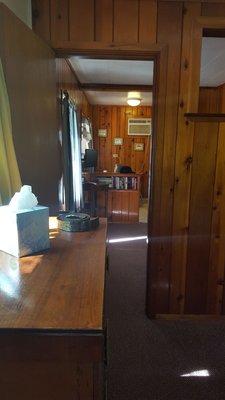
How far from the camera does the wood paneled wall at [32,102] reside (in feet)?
4.45

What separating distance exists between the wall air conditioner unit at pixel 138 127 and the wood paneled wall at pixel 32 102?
216 inches

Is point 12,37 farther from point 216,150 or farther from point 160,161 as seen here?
point 216,150

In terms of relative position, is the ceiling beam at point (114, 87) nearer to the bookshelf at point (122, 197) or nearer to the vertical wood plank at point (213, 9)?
the bookshelf at point (122, 197)

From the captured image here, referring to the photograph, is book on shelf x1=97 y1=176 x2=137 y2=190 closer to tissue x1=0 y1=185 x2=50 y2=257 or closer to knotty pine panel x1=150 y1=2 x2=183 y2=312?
knotty pine panel x1=150 y1=2 x2=183 y2=312

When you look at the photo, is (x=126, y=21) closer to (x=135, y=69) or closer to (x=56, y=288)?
(x=56, y=288)

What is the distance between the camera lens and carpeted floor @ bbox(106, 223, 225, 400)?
1.50 metres

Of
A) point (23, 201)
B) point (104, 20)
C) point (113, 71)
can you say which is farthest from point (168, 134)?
point (113, 71)

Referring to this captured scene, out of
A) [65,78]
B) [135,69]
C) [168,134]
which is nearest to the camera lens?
[168,134]

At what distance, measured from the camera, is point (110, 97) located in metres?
6.07

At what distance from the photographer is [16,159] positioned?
139cm

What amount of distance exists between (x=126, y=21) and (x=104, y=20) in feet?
0.46

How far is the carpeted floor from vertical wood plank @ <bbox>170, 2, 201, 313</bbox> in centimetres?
25

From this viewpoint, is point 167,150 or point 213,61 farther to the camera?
point 213,61

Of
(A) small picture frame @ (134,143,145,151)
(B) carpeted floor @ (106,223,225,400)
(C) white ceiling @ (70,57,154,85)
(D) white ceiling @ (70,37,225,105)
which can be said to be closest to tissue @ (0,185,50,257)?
(B) carpeted floor @ (106,223,225,400)
